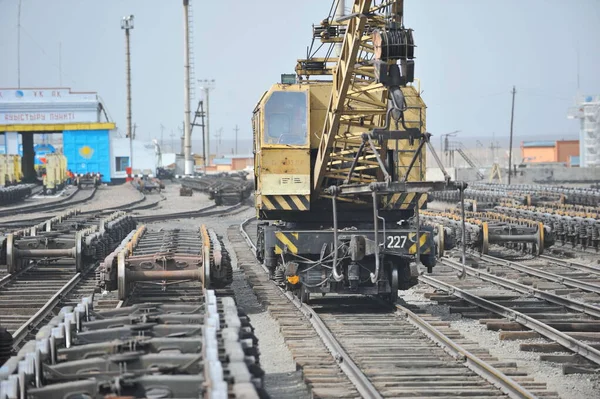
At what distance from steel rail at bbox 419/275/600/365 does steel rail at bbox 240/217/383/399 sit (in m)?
2.64

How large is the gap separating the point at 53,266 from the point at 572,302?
32.7ft

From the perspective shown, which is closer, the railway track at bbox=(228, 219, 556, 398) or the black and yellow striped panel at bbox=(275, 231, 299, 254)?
the railway track at bbox=(228, 219, 556, 398)

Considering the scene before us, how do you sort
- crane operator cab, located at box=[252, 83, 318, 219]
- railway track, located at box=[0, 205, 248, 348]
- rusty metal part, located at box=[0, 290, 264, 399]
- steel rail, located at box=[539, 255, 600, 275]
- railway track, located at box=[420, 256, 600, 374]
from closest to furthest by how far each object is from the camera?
rusty metal part, located at box=[0, 290, 264, 399]
railway track, located at box=[420, 256, 600, 374]
railway track, located at box=[0, 205, 248, 348]
crane operator cab, located at box=[252, 83, 318, 219]
steel rail, located at box=[539, 255, 600, 275]

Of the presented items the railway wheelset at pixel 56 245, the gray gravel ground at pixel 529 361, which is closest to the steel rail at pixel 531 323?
the gray gravel ground at pixel 529 361

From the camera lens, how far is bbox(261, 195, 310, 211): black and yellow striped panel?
516 inches

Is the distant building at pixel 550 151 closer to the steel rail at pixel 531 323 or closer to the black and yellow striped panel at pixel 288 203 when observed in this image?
the steel rail at pixel 531 323

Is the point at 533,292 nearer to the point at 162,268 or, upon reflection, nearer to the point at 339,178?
the point at 339,178

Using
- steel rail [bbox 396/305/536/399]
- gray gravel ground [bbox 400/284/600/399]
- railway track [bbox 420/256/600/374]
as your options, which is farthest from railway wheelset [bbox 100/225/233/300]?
railway track [bbox 420/256/600/374]

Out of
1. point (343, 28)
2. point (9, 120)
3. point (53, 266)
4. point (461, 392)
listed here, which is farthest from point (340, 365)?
point (9, 120)

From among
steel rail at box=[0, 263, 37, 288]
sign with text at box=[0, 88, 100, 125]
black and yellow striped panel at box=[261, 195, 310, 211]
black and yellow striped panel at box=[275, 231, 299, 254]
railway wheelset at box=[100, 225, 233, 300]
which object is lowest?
steel rail at box=[0, 263, 37, 288]

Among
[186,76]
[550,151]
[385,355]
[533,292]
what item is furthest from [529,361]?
[550,151]

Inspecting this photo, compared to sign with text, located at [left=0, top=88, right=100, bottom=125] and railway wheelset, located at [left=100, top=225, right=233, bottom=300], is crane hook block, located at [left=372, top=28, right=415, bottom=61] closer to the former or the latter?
railway wheelset, located at [left=100, top=225, right=233, bottom=300]

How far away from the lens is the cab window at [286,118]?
42.5 ft

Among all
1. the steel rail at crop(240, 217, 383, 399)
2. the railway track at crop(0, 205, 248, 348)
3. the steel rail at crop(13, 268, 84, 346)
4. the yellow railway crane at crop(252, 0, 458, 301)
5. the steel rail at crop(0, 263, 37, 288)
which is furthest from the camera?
the steel rail at crop(0, 263, 37, 288)
